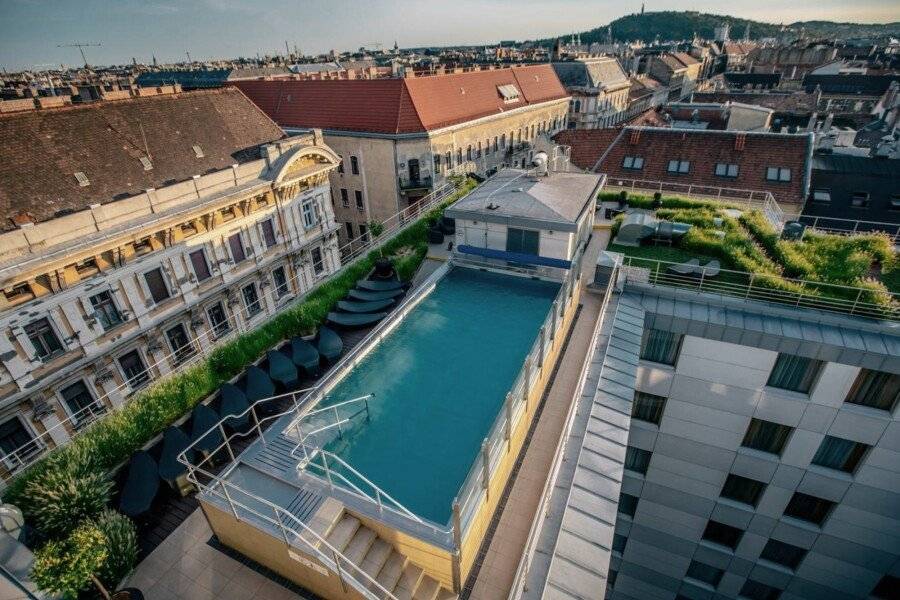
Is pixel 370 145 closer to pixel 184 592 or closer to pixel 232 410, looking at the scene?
pixel 232 410

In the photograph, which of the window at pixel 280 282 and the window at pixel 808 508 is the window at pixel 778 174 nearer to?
the window at pixel 808 508

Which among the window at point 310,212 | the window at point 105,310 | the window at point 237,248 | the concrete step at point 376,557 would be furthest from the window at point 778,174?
the window at point 105,310

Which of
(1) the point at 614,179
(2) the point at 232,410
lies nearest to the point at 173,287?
(2) the point at 232,410

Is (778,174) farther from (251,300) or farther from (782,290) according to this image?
(251,300)

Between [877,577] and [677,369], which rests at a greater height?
[677,369]

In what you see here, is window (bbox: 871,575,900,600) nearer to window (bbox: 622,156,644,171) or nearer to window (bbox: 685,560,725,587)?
window (bbox: 685,560,725,587)

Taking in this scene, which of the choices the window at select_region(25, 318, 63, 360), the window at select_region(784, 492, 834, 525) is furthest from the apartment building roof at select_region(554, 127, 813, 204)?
the window at select_region(25, 318, 63, 360)
